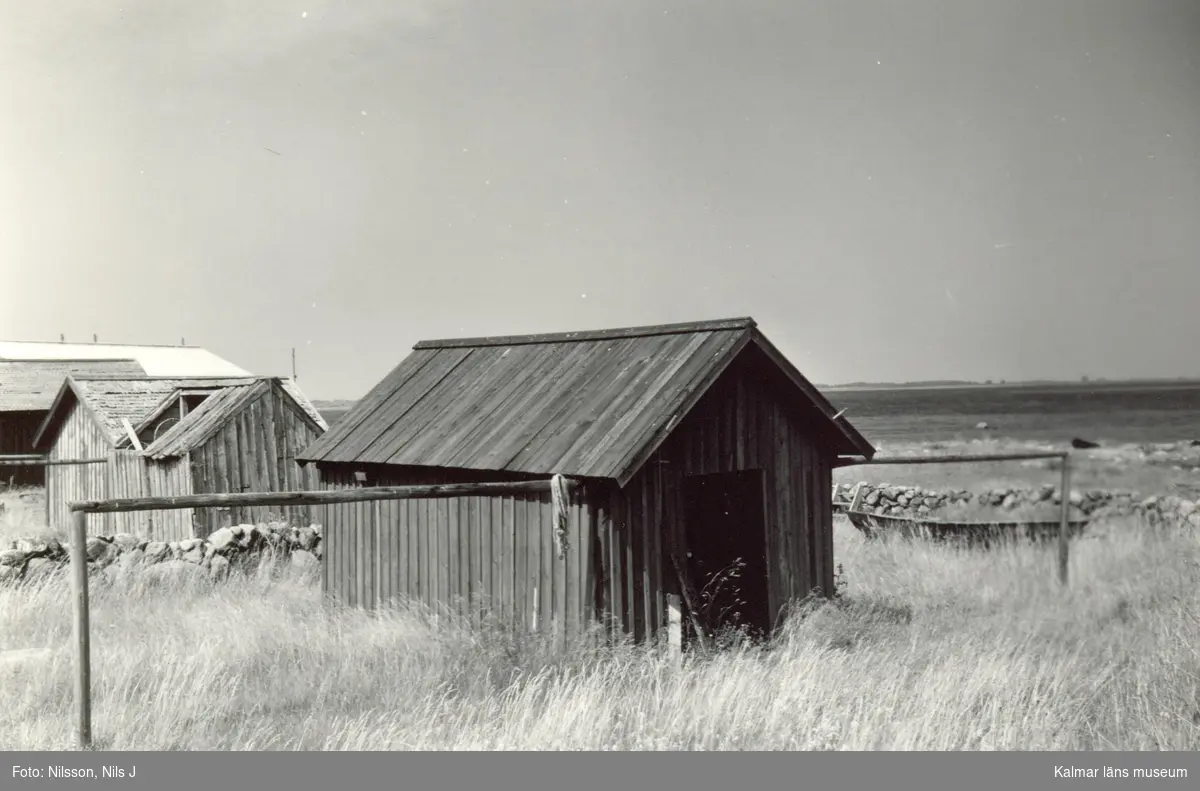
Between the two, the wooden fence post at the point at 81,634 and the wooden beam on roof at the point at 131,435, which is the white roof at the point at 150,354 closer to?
the wooden beam on roof at the point at 131,435

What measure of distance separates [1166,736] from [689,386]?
15.5ft

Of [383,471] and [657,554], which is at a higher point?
Result: [383,471]

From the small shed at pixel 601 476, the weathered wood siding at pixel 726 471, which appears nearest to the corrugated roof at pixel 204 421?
the small shed at pixel 601 476

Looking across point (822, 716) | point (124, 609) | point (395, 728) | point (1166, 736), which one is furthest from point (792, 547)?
point (124, 609)

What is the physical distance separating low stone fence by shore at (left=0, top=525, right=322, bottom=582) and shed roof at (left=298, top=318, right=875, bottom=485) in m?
2.88

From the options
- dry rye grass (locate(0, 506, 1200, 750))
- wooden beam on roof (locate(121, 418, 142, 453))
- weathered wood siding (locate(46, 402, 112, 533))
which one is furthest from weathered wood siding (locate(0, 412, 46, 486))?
dry rye grass (locate(0, 506, 1200, 750))

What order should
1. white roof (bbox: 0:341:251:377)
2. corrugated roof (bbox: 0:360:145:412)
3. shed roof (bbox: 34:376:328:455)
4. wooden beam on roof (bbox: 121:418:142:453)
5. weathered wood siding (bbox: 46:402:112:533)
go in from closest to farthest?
shed roof (bbox: 34:376:328:455)
wooden beam on roof (bbox: 121:418:142:453)
weathered wood siding (bbox: 46:402:112:533)
corrugated roof (bbox: 0:360:145:412)
white roof (bbox: 0:341:251:377)

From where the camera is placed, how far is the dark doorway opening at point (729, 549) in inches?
420

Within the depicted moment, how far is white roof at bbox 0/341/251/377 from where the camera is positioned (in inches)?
1688

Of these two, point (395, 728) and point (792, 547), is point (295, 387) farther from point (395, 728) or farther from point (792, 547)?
point (395, 728)

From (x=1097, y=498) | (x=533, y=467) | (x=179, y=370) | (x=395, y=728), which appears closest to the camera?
(x=395, y=728)

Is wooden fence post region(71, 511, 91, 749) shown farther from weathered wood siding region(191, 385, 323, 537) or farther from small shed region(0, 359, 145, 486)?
small shed region(0, 359, 145, 486)

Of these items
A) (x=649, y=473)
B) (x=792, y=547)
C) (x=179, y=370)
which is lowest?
(x=792, y=547)

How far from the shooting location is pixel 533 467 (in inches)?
362
